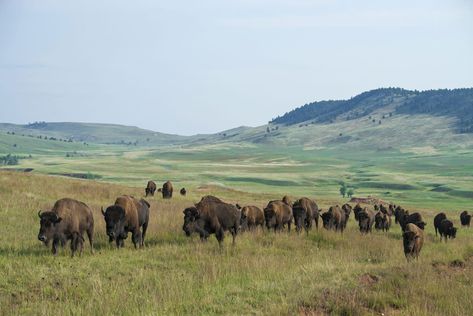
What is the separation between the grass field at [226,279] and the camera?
9562mm

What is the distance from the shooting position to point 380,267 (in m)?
13.9

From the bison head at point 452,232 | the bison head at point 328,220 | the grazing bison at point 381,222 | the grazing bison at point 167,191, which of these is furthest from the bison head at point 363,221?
the grazing bison at point 167,191

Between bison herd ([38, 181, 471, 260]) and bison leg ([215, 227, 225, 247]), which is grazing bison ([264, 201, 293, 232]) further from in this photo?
bison leg ([215, 227, 225, 247])

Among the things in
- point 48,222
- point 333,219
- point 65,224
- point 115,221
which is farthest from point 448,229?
point 48,222

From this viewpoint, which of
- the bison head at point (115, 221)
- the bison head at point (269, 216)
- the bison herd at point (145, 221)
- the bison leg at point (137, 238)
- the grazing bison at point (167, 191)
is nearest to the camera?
the bison herd at point (145, 221)

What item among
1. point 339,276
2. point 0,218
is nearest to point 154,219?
point 0,218

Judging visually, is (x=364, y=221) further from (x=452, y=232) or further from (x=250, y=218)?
(x=250, y=218)

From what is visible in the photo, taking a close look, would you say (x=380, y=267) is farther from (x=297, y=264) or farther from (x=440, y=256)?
(x=440, y=256)

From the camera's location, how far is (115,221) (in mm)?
15500

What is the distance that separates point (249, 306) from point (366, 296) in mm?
2404

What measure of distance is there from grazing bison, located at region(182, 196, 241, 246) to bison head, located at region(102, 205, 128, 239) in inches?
91.4

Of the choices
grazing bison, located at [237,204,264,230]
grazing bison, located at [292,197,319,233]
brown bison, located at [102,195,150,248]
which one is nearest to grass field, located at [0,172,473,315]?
brown bison, located at [102,195,150,248]

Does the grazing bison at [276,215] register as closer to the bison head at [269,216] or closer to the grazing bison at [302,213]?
the bison head at [269,216]

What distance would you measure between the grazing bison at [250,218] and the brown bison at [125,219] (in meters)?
5.20
